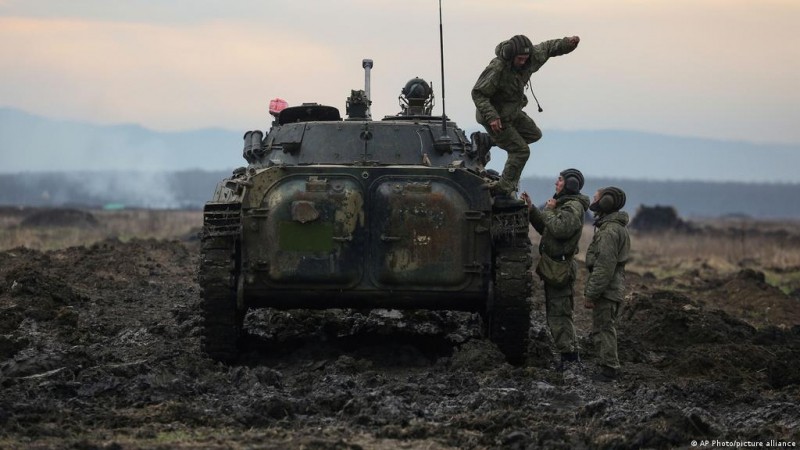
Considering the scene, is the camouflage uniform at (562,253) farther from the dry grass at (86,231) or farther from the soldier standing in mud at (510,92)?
the dry grass at (86,231)

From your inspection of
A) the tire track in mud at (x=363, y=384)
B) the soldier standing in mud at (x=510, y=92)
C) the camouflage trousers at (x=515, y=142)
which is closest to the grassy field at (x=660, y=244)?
the tire track in mud at (x=363, y=384)

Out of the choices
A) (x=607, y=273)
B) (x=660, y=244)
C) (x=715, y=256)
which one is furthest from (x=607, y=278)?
(x=660, y=244)

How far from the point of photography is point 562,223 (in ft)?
44.4

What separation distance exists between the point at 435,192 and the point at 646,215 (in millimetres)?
47661

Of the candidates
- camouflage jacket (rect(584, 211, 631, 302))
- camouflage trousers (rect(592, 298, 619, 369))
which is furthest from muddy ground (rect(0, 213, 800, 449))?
camouflage jacket (rect(584, 211, 631, 302))

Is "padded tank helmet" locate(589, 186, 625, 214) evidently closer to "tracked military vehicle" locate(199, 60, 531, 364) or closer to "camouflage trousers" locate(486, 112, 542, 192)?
"tracked military vehicle" locate(199, 60, 531, 364)

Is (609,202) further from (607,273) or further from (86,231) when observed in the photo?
(86,231)

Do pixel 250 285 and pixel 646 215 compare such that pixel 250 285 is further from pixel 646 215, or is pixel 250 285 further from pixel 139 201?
pixel 139 201

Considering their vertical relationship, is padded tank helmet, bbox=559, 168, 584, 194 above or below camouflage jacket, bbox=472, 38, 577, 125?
below

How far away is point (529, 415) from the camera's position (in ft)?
34.8

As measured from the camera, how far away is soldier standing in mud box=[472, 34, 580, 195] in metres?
13.9

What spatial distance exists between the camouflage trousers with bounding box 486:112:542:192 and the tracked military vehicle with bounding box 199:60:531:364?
380 mm

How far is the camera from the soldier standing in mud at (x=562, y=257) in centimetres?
1364

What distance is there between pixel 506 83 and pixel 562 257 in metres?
1.60
